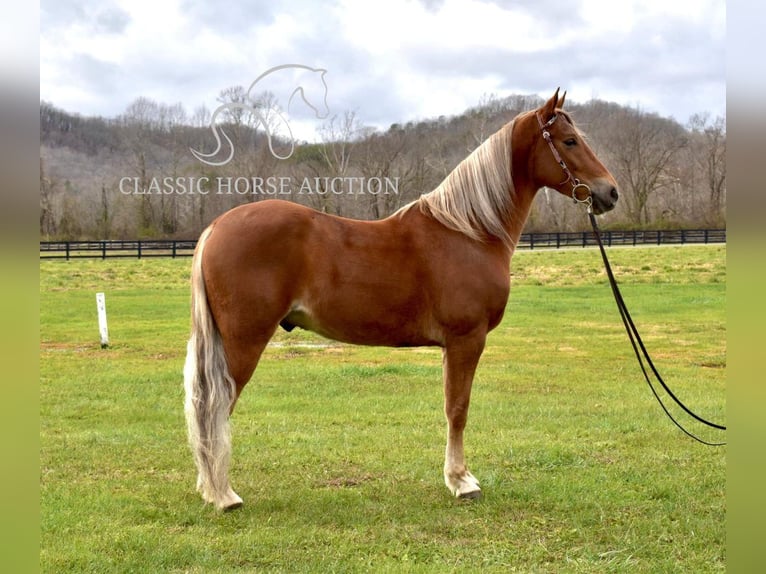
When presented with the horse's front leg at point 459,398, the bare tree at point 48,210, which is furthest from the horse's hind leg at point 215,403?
the bare tree at point 48,210

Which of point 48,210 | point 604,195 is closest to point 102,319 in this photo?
point 604,195

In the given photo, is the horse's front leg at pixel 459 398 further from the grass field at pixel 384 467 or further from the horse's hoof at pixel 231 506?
the horse's hoof at pixel 231 506

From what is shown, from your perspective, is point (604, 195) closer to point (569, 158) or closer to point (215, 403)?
point (569, 158)

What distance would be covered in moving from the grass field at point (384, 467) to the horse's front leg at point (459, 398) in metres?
0.12

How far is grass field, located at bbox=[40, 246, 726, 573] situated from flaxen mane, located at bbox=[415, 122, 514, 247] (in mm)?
1697

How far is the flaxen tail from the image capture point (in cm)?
368

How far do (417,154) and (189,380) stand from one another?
1841 cm

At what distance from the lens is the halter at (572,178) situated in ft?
13.0

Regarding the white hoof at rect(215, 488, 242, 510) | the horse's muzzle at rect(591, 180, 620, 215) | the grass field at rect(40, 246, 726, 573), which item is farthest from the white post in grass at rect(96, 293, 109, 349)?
the horse's muzzle at rect(591, 180, 620, 215)

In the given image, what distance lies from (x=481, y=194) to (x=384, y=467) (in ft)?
6.67

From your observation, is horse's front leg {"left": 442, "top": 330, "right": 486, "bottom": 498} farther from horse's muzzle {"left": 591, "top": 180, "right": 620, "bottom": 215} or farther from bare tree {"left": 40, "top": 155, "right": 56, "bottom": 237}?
bare tree {"left": 40, "top": 155, "right": 56, "bottom": 237}

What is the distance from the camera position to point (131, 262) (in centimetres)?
2027
